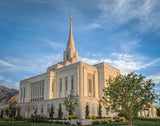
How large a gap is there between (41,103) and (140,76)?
81.8ft

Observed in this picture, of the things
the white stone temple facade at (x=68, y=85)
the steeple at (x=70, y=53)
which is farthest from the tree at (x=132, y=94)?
the steeple at (x=70, y=53)

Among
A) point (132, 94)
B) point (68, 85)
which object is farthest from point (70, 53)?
point (132, 94)

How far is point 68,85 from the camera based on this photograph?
129 feet

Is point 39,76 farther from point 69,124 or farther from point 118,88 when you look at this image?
point 118,88

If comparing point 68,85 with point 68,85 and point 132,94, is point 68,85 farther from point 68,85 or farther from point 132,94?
point 132,94

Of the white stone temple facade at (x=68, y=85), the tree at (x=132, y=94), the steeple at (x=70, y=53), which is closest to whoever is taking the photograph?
the tree at (x=132, y=94)

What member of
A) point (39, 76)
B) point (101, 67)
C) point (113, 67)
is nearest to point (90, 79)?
point (101, 67)

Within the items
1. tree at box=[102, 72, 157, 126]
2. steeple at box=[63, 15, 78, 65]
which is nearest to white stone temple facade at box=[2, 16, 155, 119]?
steeple at box=[63, 15, 78, 65]

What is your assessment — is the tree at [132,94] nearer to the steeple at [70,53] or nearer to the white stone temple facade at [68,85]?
the white stone temple facade at [68,85]

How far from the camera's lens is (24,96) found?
49875mm

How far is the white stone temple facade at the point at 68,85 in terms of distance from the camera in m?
35.2

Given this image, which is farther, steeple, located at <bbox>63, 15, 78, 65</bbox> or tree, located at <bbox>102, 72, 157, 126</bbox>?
steeple, located at <bbox>63, 15, 78, 65</bbox>

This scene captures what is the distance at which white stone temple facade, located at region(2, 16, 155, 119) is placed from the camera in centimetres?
3522

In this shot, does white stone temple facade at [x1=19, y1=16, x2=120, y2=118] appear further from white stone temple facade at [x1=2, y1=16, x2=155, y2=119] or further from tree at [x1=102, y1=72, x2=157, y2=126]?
tree at [x1=102, y1=72, x2=157, y2=126]
